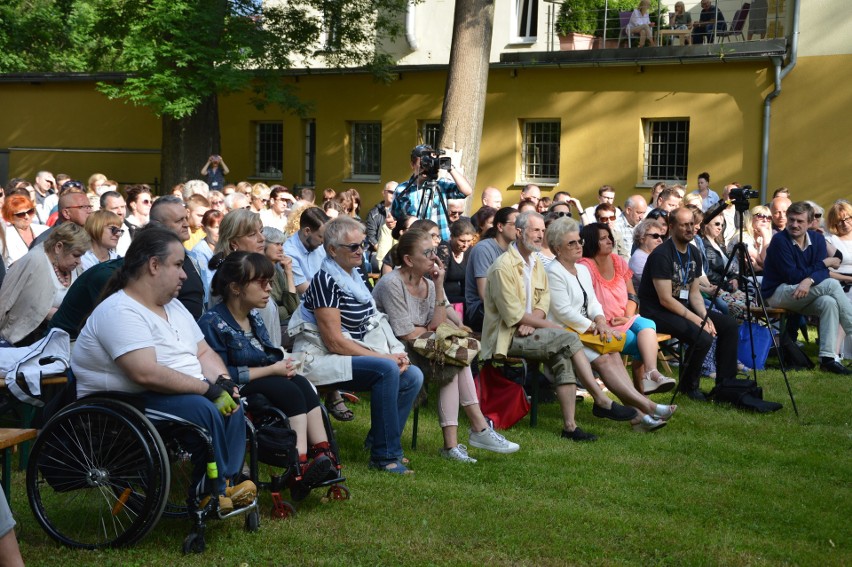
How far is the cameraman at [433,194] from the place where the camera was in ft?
34.1

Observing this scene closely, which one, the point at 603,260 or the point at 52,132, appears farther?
the point at 52,132

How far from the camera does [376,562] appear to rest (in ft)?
16.7

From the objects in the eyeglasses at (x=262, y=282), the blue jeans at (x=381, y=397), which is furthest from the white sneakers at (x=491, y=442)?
the eyeglasses at (x=262, y=282)

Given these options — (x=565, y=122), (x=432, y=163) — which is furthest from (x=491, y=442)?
(x=565, y=122)

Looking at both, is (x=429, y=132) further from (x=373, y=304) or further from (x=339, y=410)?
(x=373, y=304)

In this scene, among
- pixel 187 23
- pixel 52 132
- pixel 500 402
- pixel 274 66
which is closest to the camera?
pixel 500 402

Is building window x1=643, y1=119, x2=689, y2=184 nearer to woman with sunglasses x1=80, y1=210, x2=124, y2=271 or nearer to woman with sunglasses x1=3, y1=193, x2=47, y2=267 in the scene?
woman with sunglasses x1=3, y1=193, x2=47, y2=267

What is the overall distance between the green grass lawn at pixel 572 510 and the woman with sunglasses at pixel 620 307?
650mm

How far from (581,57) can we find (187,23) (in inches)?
308

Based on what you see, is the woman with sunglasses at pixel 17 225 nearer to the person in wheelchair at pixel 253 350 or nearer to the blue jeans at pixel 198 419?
the person in wheelchair at pixel 253 350

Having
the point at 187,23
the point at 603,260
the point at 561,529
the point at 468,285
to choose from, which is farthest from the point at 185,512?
the point at 187,23

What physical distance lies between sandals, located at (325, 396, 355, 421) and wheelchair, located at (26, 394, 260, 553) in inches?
117

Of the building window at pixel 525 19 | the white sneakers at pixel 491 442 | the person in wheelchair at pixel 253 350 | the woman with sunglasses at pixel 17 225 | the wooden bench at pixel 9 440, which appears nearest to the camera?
the wooden bench at pixel 9 440

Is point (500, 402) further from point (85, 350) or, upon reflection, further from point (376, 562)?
point (85, 350)
